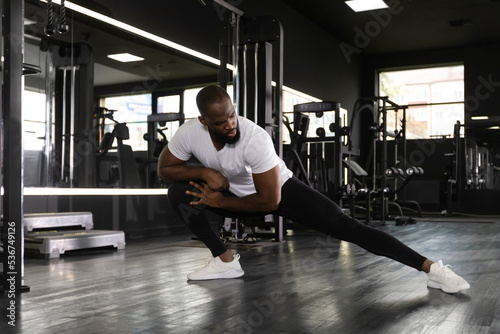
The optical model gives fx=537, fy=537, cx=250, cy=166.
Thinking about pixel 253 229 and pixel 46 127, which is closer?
pixel 46 127

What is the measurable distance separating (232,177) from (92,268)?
3.65 feet

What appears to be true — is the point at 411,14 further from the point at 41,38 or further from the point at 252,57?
the point at 41,38

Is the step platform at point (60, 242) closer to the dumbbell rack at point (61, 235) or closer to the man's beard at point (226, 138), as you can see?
the dumbbell rack at point (61, 235)

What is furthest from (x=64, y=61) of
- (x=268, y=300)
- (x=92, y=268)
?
(x=268, y=300)

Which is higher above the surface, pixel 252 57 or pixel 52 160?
pixel 252 57

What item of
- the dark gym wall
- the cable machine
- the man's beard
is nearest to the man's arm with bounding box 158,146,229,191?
the man's beard

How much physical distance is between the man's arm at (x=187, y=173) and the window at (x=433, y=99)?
7944 millimetres

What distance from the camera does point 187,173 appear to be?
219 cm

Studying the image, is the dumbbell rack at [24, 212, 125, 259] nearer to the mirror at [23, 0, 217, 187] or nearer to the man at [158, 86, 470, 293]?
the mirror at [23, 0, 217, 187]

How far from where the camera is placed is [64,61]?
386cm

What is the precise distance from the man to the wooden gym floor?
0.62 feet

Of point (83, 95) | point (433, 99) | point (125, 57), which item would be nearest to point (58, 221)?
point (83, 95)

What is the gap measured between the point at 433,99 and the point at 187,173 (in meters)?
8.18

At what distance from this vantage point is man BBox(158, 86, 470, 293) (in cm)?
197
